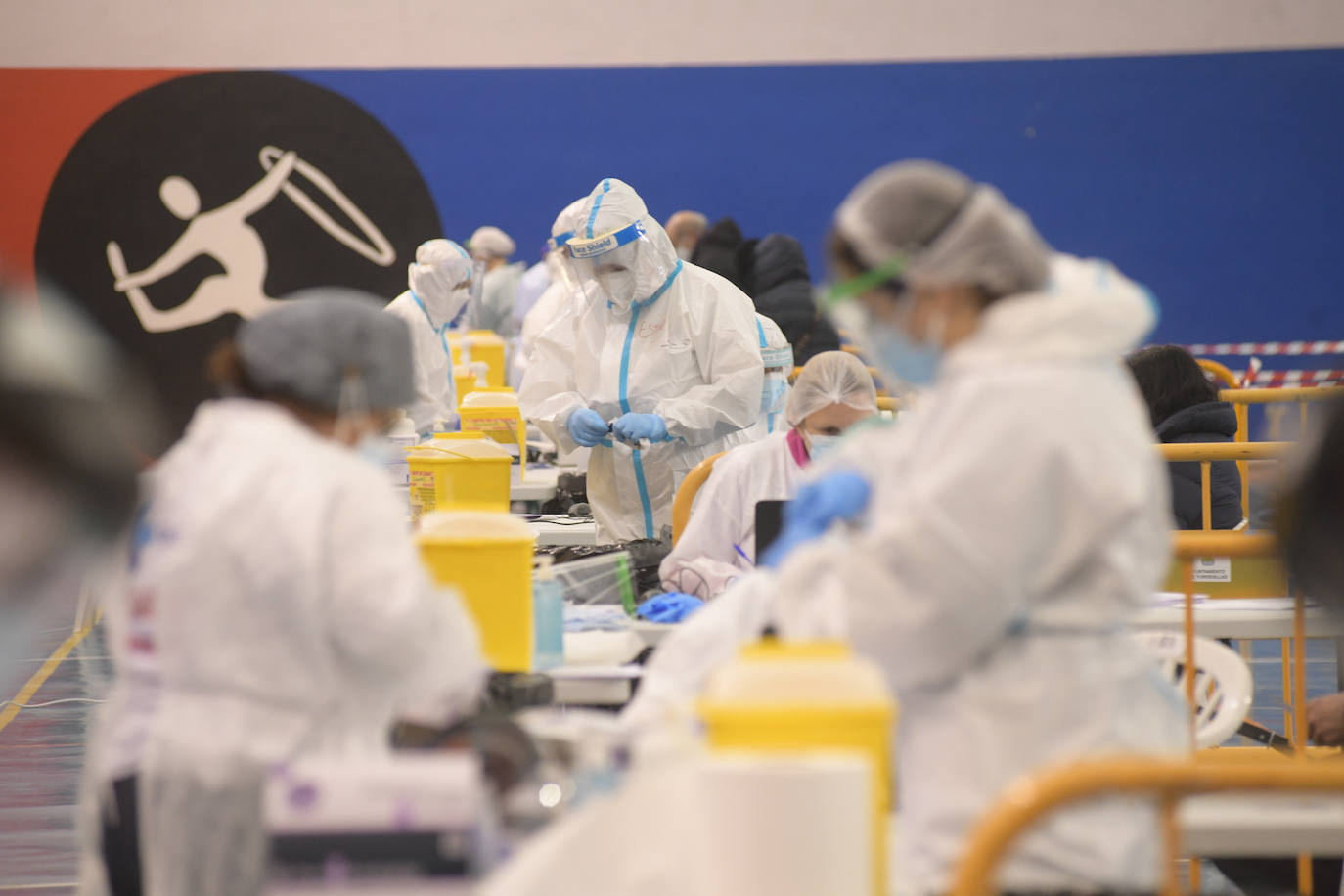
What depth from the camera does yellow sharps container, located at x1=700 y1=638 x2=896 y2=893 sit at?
163 cm

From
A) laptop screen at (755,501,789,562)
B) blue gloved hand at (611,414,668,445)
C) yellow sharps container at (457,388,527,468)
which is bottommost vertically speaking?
laptop screen at (755,501,789,562)

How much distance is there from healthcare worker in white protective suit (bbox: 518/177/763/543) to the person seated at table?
135cm

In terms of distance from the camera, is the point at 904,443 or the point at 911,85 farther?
the point at 911,85

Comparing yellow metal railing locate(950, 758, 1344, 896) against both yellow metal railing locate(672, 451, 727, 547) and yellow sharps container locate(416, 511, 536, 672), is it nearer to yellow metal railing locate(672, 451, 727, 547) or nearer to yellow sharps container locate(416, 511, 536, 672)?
yellow sharps container locate(416, 511, 536, 672)

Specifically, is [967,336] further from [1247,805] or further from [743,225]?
[743,225]

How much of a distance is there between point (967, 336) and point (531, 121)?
10.0m

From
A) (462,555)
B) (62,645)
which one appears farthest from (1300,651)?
(62,645)

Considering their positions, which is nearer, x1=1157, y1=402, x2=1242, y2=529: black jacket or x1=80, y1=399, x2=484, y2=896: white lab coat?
x1=80, y1=399, x2=484, y2=896: white lab coat

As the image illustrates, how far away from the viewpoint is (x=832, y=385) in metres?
4.08

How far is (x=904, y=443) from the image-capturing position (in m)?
1.96

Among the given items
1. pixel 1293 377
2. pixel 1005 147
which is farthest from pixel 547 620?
pixel 1293 377

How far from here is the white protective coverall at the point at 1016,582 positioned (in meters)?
1.83

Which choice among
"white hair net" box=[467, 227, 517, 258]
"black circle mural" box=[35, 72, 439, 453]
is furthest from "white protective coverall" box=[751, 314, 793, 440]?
"black circle mural" box=[35, 72, 439, 453]

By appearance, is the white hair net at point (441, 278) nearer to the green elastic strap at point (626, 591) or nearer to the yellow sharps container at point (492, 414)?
the yellow sharps container at point (492, 414)
